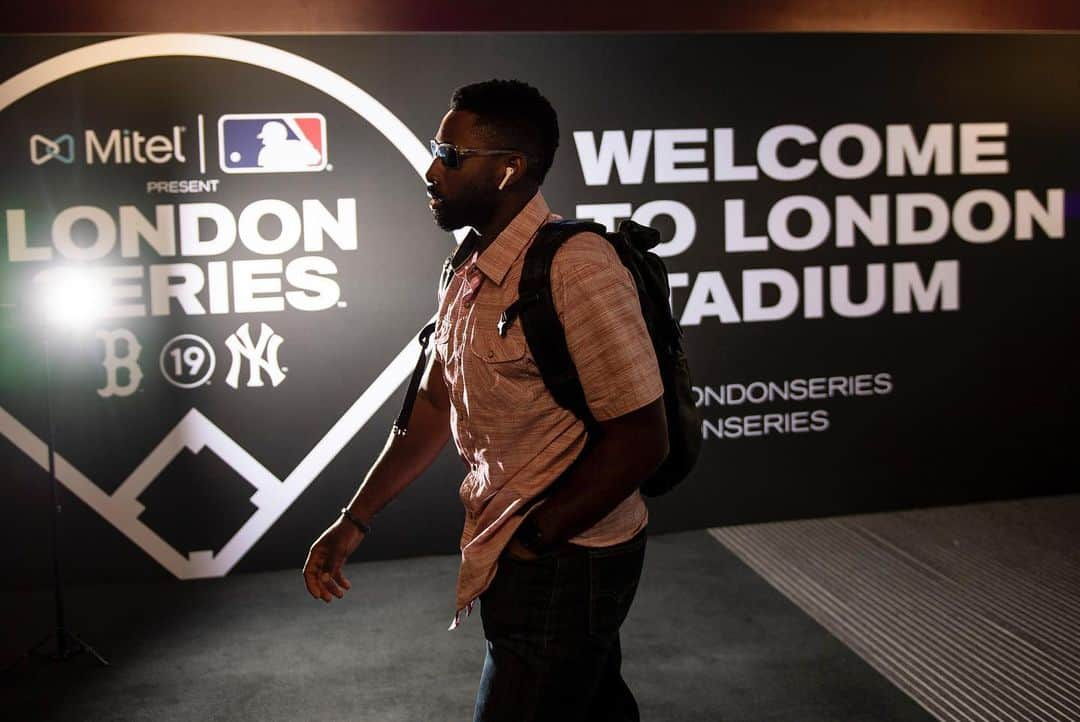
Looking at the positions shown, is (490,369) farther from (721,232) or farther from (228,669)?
(721,232)

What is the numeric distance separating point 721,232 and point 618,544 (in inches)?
130

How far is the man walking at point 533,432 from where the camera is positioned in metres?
1.65

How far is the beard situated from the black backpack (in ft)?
0.26

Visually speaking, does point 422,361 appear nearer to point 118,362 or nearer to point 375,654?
Result: point 375,654

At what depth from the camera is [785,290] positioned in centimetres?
496

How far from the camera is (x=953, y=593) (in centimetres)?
409

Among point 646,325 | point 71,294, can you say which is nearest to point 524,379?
point 646,325

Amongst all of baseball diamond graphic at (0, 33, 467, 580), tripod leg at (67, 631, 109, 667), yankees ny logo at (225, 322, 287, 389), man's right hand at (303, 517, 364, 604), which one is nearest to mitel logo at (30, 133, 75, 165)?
baseball diamond graphic at (0, 33, 467, 580)

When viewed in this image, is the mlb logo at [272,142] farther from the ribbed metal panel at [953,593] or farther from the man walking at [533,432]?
the man walking at [533,432]

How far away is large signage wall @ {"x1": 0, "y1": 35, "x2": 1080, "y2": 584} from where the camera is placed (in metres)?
4.38

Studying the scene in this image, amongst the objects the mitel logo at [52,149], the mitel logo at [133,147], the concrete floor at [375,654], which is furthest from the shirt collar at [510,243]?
the mitel logo at [52,149]

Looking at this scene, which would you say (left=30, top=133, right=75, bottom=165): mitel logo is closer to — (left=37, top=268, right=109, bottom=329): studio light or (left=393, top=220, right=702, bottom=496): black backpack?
(left=37, top=268, right=109, bottom=329): studio light

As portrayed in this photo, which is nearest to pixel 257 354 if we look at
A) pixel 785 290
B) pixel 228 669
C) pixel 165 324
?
pixel 165 324

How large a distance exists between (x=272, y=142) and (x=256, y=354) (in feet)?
2.72
